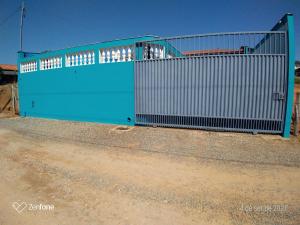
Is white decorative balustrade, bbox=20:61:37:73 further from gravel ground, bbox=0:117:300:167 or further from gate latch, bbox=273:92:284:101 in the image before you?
gate latch, bbox=273:92:284:101

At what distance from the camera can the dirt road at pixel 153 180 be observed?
2812mm

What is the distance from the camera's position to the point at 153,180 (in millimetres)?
3838

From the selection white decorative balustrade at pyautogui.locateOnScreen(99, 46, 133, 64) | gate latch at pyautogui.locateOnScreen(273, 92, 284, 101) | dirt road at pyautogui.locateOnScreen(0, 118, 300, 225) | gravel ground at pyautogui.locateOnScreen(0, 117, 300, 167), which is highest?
white decorative balustrade at pyautogui.locateOnScreen(99, 46, 133, 64)

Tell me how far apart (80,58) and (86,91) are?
4.99ft

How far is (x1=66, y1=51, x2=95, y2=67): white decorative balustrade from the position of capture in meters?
8.91

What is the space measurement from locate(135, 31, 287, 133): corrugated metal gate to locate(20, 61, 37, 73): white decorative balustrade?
741 cm

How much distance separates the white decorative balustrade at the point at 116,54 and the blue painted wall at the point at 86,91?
163 millimetres

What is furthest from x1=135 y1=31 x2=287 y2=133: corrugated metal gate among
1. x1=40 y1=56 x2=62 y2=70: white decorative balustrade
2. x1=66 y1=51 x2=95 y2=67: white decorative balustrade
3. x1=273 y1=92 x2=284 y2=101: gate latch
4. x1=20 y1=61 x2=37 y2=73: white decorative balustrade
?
x1=20 y1=61 x2=37 y2=73: white decorative balustrade

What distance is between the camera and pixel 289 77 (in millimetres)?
5809

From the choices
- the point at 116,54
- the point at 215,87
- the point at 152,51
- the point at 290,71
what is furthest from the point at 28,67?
the point at 290,71

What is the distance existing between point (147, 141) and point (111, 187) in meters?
2.69

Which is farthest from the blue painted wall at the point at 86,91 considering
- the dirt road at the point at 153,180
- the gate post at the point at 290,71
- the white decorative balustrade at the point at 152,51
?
the gate post at the point at 290,71

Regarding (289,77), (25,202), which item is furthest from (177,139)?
(25,202)

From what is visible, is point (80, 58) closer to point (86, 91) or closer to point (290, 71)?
point (86, 91)
